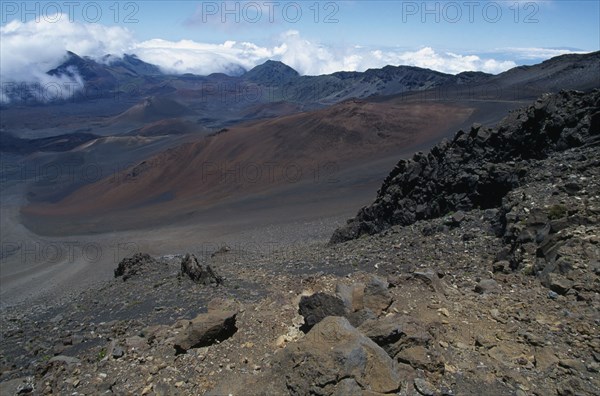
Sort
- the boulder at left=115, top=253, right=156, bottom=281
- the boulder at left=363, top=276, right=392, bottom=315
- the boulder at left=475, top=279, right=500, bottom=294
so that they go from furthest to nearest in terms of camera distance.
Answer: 1. the boulder at left=115, top=253, right=156, bottom=281
2. the boulder at left=475, top=279, right=500, bottom=294
3. the boulder at left=363, top=276, right=392, bottom=315

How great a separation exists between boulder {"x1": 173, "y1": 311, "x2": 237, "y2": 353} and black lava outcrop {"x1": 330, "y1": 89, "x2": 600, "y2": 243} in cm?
806

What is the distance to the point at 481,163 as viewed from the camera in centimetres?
1328

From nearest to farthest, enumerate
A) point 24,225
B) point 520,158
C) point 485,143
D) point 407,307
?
point 407,307 → point 520,158 → point 485,143 → point 24,225

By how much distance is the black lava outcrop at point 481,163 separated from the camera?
11.9 meters

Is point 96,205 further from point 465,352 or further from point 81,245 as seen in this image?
point 465,352

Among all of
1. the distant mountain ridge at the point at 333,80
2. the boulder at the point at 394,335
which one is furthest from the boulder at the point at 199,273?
the distant mountain ridge at the point at 333,80

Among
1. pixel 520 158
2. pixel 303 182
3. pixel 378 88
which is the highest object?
pixel 378 88

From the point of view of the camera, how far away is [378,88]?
300 feet

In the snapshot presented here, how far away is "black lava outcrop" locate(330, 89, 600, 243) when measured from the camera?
1194 centimetres

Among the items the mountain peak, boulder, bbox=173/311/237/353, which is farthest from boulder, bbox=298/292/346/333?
the mountain peak

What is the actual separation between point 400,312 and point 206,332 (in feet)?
8.76

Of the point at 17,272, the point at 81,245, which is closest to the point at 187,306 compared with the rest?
the point at 17,272

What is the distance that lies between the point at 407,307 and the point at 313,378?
2.52 m

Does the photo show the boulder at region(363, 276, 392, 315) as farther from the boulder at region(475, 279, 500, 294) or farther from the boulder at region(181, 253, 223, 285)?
the boulder at region(181, 253, 223, 285)
